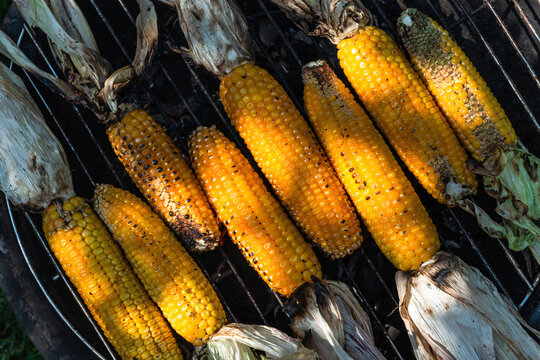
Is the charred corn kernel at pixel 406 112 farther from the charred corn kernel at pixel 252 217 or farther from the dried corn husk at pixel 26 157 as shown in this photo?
the dried corn husk at pixel 26 157

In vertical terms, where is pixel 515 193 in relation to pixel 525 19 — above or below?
below

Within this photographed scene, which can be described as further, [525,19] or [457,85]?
[525,19]

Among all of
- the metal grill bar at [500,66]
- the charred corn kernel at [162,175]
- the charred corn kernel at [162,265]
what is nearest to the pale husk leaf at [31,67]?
the charred corn kernel at [162,175]

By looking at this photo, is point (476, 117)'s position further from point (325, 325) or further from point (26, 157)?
point (26, 157)

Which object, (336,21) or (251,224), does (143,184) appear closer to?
(251,224)

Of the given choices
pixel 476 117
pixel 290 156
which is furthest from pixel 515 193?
pixel 290 156

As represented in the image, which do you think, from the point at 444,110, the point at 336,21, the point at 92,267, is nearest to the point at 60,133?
the point at 92,267
